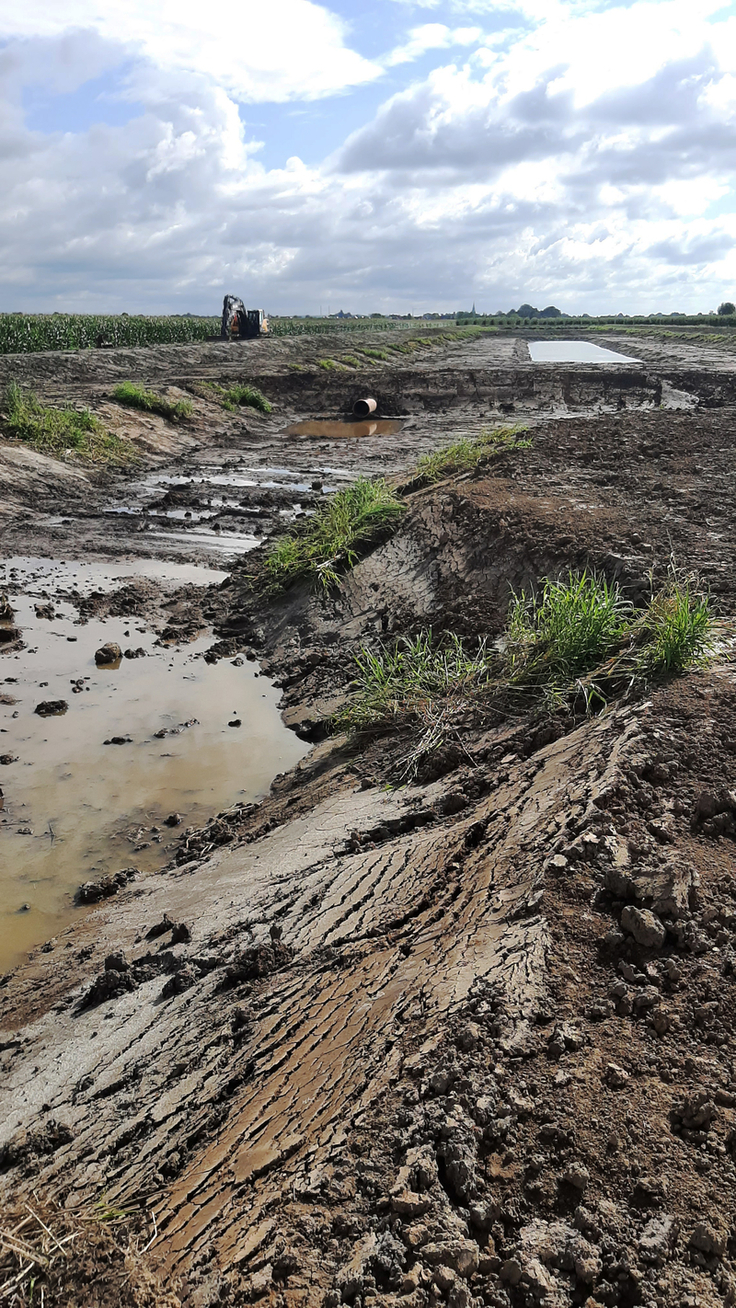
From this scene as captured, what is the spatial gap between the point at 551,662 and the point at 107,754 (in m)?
3.25

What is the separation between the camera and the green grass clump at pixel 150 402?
17328mm

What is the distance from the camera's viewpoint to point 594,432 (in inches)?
476

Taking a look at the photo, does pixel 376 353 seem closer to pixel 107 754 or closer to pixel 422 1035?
pixel 107 754

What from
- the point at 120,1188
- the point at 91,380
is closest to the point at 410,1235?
the point at 120,1188

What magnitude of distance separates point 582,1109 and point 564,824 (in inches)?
50.0

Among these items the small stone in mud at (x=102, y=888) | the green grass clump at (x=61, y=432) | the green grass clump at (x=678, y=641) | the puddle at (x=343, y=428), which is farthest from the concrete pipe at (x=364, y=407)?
the small stone in mud at (x=102, y=888)

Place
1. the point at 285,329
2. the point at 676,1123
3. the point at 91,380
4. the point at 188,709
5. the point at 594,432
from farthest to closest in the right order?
the point at 285,329
the point at 91,380
the point at 594,432
the point at 188,709
the point at 676,1123

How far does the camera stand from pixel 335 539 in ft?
27.9

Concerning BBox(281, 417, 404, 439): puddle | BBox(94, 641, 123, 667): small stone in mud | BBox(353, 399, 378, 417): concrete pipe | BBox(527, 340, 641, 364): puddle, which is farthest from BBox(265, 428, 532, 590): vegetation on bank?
BBox(527, 340, 641, 364): puddle

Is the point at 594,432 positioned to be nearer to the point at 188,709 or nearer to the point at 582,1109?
the point at 188,709

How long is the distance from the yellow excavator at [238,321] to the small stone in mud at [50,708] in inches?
1259

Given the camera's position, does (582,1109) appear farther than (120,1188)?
No

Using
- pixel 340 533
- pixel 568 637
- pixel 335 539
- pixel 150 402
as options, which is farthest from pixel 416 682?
pixel 150 402

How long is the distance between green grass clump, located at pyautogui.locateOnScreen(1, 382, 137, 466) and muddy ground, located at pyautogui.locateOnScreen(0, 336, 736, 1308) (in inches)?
408
